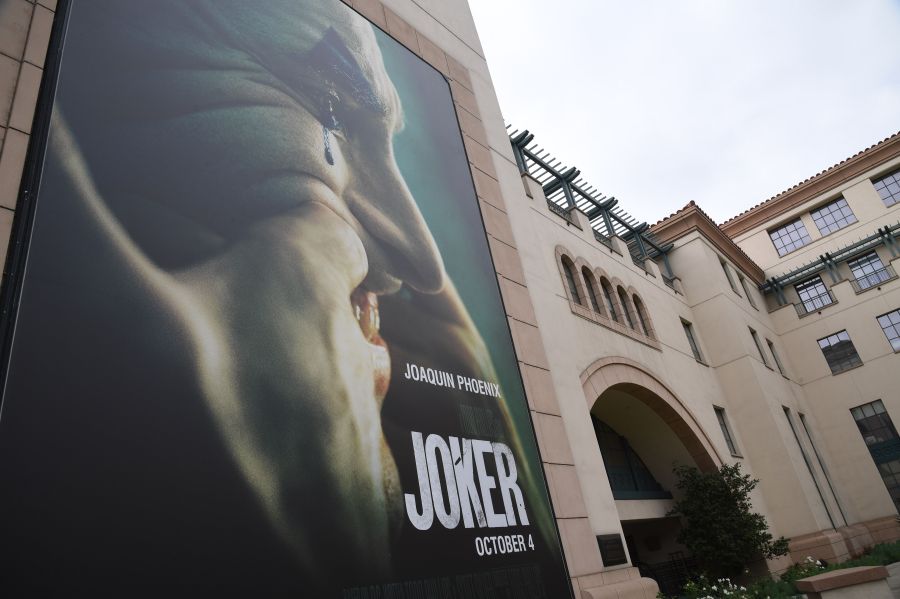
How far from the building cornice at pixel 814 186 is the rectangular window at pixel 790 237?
31.2 inches

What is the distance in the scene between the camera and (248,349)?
6277mm

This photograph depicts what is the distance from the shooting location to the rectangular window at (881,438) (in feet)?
82.6

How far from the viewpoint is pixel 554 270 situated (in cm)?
1590

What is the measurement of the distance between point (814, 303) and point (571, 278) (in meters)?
18.5

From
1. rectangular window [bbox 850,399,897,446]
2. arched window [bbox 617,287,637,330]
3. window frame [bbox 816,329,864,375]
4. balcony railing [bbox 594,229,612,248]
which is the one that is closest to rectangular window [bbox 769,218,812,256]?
window frame [bbox 816,329,864,375]

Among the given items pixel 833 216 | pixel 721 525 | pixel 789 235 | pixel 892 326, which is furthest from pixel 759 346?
pixel 721 525

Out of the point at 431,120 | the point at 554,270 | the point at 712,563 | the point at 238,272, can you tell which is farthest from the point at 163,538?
the point at 712,563

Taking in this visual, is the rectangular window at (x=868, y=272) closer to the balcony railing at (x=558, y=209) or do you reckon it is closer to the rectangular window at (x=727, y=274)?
the rectangular window at (x=727, y=274)

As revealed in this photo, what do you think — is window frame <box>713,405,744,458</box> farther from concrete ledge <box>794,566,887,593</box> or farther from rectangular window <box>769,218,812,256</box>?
rectangular window <box>769,218,812,256</box>

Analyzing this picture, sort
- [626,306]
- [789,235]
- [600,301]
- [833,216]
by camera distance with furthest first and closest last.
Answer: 1. [789,235]
2. [833,216]
3. [626,306]
4. [600,301]

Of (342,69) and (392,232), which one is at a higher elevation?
(342,69)

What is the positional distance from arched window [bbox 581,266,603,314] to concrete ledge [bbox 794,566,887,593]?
8241mm

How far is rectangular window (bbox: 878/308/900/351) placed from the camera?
1052 inches

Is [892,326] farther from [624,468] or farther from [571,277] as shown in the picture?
[571,277]
